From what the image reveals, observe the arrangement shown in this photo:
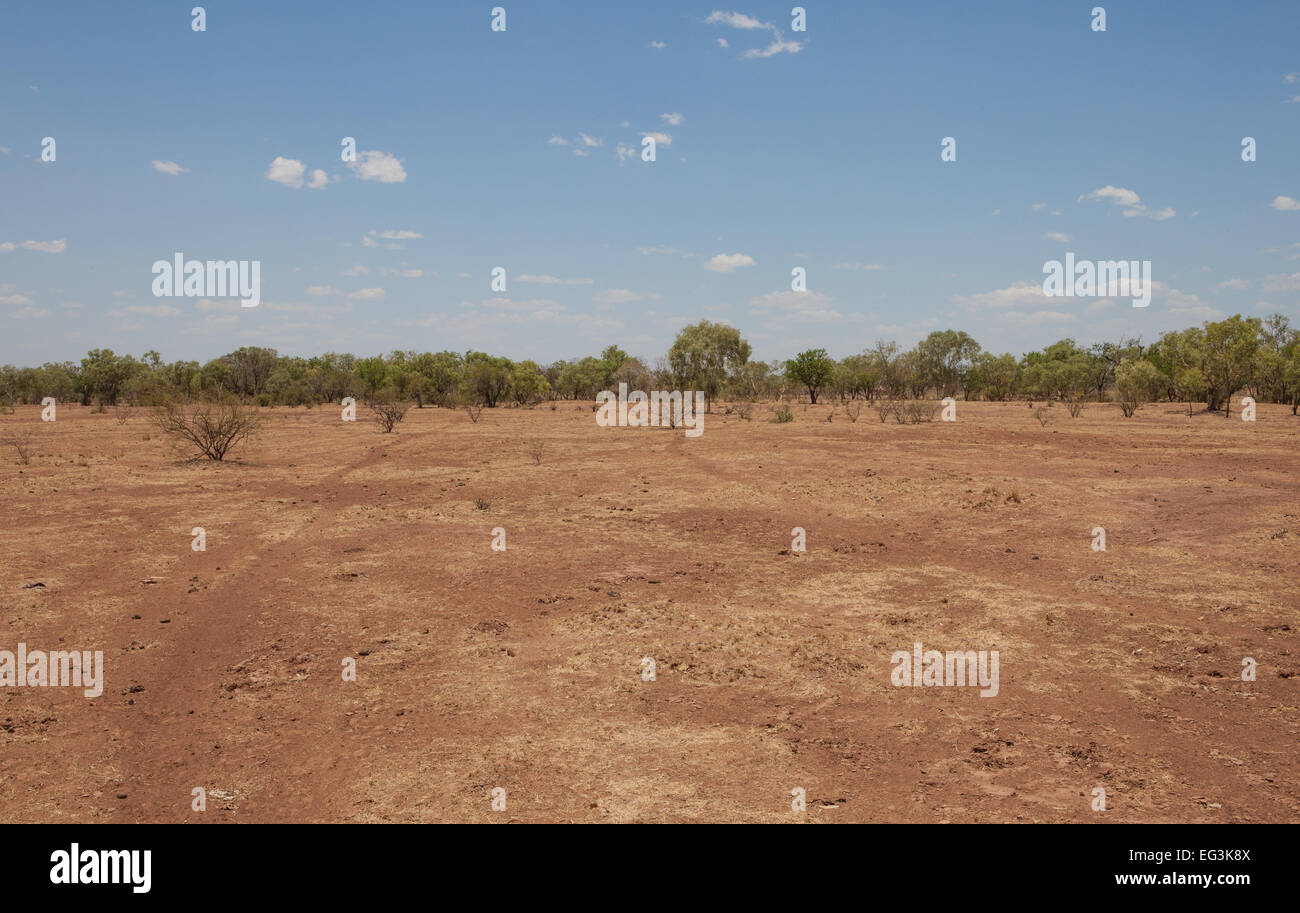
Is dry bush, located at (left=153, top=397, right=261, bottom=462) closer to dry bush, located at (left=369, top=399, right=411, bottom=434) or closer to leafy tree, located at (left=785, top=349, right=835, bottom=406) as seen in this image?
dry bush, located at (left=369, top=399, right=411, bottom=434)

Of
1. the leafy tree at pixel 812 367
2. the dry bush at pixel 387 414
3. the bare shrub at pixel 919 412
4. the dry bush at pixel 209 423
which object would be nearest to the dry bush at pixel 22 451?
the dry bush at pixel 209 423

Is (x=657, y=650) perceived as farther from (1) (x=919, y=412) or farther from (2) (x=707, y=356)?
(2) (x=707, y=356)

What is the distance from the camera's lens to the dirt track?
491 cm

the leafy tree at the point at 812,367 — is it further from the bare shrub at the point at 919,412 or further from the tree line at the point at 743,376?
the bare shrub at the point at 919,412

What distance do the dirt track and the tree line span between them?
104 feet

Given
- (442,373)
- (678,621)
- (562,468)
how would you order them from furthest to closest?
(442,373)
(562,468)
(678,621)

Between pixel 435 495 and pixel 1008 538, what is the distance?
12458 millimetres

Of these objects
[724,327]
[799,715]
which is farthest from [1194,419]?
[799,715]

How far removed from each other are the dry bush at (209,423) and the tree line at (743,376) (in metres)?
17.3

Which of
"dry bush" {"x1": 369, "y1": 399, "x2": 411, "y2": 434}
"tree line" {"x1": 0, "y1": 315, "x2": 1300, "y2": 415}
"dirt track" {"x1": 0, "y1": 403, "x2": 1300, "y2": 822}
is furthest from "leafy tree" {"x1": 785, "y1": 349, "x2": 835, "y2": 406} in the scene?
"dirt track" {"x1": 0, "y1": 403, "x2": 1300, "y2": 822}

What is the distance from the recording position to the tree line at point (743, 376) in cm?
4591
